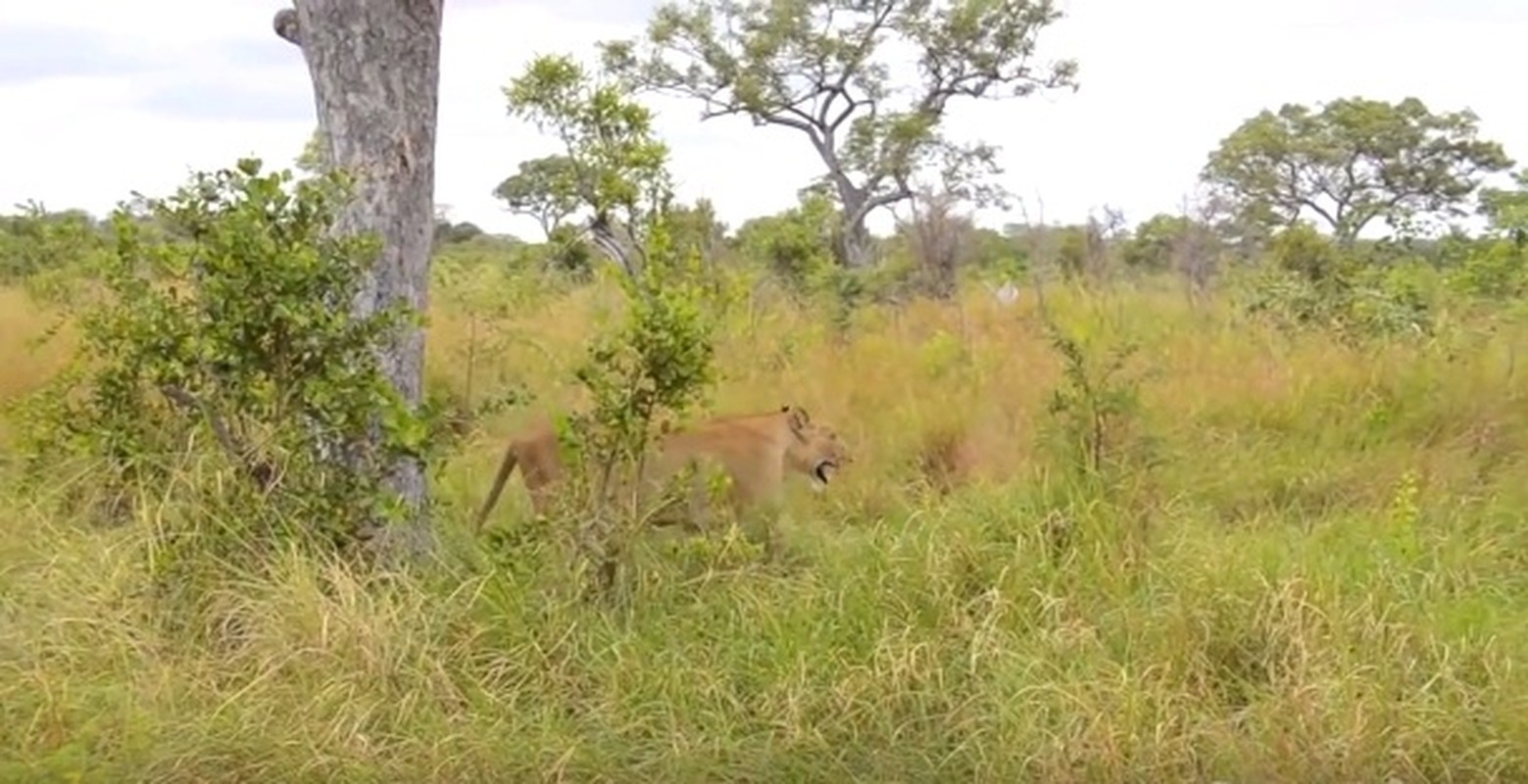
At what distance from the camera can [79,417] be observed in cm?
512

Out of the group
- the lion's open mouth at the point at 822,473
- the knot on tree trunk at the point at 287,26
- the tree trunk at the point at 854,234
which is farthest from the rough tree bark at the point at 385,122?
the tree trunk at the point at 854,234

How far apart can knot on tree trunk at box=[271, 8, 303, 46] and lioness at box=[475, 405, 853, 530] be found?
156 centimetres

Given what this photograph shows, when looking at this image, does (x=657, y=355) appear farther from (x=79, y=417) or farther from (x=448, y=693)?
(x=79, y=417)

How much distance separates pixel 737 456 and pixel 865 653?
1.70 m

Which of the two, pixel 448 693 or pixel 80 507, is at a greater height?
pixel 80 507

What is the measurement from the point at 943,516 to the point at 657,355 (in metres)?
1.09

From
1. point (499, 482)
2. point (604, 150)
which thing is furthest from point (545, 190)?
point (499, 482)

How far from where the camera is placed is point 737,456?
610cm

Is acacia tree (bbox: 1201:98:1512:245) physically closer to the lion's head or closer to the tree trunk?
the tree trunk

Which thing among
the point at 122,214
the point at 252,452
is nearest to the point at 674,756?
the point at 252,452

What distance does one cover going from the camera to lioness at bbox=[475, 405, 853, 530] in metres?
5.74

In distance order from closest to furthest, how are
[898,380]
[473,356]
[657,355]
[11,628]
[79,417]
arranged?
[11,628], [657,355], [79,417], [898,380], [473,356]

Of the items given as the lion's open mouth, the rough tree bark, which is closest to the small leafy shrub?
the rough tree bark

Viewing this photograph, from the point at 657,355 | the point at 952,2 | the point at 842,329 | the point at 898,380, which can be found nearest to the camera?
the point at 657,355
